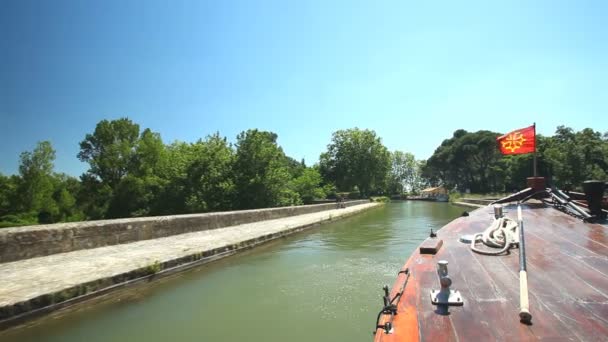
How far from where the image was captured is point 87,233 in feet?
21.0

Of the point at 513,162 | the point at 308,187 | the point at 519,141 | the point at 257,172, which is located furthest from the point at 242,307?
the point at 513,162

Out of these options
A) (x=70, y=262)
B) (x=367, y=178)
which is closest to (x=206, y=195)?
(x=70, y=262)

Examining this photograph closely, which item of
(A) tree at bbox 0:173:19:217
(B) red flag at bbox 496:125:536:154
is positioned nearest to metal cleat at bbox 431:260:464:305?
(B) red flag at bbox 496:125:536:154

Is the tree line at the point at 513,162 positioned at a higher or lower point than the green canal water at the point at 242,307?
higher

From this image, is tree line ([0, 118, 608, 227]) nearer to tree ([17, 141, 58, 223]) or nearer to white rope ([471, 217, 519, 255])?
tree ([17, 141, 58, 223])

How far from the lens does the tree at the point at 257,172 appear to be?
768 inches

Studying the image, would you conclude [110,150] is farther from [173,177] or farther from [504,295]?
[504,295]

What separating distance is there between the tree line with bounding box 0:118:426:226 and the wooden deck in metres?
16.8

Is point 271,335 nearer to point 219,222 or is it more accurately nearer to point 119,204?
point 219,222

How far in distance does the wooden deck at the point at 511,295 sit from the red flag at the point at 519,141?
488cm

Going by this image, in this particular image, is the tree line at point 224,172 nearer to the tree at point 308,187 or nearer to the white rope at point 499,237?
the tree at point 308,187

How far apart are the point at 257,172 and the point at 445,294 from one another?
59.3 ft

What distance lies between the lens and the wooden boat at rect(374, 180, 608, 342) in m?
1.67

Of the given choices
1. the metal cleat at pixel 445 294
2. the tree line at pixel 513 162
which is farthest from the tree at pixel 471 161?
the metal cleat at pixel 445 294
